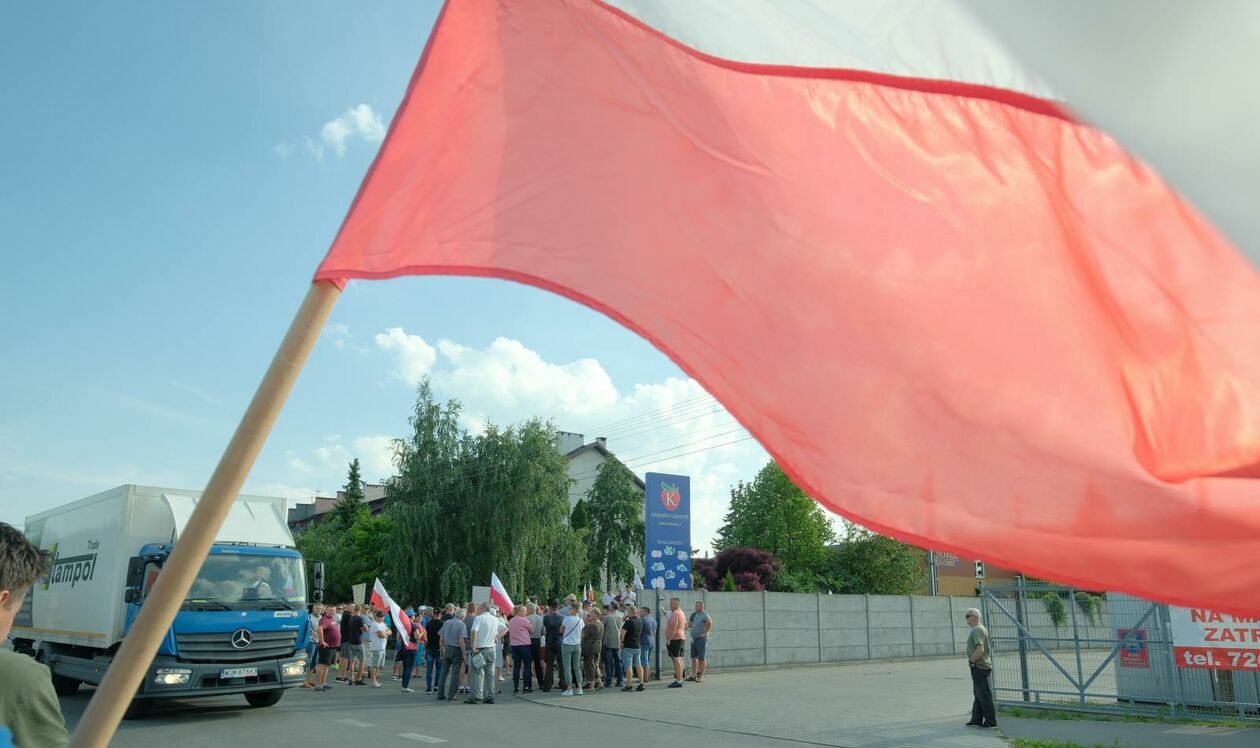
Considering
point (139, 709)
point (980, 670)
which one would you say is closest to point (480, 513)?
point (139, 709)

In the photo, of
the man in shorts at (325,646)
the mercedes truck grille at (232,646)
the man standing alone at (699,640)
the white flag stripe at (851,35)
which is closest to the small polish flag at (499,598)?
the man in shorts at (325,646)

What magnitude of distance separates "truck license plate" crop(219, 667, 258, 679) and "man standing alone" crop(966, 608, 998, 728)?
37.6 ft

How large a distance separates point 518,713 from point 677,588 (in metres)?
8.18

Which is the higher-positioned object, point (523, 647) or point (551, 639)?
point (551, 639)

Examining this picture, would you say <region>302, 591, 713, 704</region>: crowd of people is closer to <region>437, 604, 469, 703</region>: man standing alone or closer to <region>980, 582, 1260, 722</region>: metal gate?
<region>437, 604, 469, 703</region>: man standing alone

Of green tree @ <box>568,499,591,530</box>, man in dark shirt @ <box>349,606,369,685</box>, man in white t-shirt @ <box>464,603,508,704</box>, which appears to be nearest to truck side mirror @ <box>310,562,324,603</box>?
man in white t-shirt @ <box>464,603,508,704</box>

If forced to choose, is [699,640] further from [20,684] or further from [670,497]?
[20,684]

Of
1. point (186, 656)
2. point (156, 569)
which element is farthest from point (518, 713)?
point (156, 569)

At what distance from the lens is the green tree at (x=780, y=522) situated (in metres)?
66.1

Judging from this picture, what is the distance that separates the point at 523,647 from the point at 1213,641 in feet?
42.5

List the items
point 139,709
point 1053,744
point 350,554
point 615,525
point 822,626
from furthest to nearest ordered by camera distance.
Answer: point 615,525
point 350,554
point 822,626
point 139,709
point 1053,744

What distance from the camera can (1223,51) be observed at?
2188 millimetres

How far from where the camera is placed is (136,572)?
15.4m

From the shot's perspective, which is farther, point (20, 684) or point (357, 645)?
point (357, 645)
